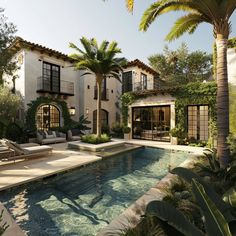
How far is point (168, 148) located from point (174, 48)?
25.9 m

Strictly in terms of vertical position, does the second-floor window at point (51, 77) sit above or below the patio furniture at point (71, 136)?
above

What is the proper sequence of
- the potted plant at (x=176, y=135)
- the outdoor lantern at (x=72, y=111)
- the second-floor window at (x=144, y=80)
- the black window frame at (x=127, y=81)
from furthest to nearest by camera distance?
the second-floor window at (x=144, y=80) → the black window frame at (x=127, y=81) → the outdoor lantern at (x=72, y=111) → the potted plant at (x=176, y=135)

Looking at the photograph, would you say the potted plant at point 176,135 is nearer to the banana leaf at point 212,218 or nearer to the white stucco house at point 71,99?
the white stucco house at point 71,99

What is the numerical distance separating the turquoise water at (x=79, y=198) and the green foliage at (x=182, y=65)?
81.8 ft

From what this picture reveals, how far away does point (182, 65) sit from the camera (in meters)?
30.7

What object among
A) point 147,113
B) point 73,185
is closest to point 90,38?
point 147,113

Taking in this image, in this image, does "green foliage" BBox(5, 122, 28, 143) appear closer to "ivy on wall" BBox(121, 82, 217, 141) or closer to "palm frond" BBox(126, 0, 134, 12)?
"ivy on wall" BBox(121, 82, 217, 141)

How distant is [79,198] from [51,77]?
15.2m

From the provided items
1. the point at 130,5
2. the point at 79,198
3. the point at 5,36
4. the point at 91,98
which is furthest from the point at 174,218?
the point at 91,98

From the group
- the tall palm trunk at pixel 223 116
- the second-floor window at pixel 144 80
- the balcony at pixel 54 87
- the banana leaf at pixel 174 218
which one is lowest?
the banana leaf at pixel 174 218

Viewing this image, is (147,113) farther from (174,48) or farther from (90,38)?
(174,48)

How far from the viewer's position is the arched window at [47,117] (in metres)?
17.1

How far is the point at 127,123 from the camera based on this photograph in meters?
18.4

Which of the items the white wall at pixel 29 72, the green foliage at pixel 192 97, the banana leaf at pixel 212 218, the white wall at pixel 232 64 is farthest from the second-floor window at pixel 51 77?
the banana leaf at pixel 212 218
